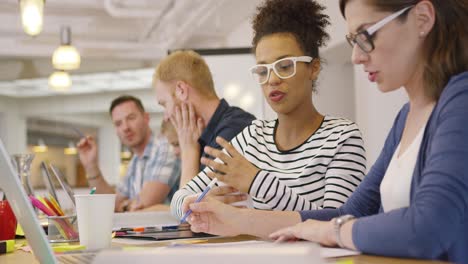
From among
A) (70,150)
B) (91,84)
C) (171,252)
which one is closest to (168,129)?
(171,252)

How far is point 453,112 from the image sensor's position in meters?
1.15

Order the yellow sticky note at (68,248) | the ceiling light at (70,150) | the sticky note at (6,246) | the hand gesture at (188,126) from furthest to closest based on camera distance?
the ceiling light at (70,150), the hand gesture at (188,126), the sticky note at (6,246), the yellow sticky note at (68,248)

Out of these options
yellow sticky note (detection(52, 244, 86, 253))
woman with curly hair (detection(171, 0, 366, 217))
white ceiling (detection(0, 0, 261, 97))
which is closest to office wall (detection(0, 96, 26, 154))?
white ceiling (detection(0, 0, 261, 97))

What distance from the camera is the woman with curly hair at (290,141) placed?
1.72 m

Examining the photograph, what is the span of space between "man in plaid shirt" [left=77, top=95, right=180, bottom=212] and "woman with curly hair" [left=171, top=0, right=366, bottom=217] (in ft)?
5.21

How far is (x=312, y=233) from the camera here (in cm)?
123

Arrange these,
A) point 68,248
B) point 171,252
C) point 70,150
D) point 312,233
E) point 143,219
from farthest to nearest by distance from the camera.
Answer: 1. point 70,150
2. point 143,219
3. point 68,248
4. point 312,233
5. point 171,252

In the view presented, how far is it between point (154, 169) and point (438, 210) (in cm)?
289

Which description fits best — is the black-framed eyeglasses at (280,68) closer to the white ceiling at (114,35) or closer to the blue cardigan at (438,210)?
the blue cardigan at (438,210)

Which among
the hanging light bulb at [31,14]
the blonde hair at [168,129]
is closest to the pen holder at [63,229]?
the blonde hair at [168,129]

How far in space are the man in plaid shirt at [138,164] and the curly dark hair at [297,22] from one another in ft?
5.76

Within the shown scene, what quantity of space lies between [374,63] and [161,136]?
2.83 m

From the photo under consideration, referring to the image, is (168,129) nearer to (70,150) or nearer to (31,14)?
(31,14)

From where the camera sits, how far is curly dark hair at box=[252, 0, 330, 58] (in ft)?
6.58
